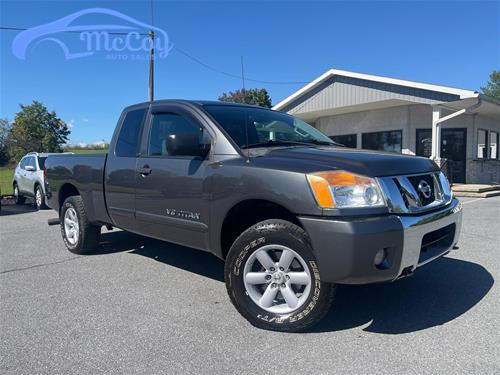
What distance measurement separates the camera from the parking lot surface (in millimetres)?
2703

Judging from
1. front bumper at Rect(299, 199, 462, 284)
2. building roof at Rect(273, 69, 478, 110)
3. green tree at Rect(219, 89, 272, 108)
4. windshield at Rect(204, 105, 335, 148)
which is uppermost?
green tree at Rect(219, 89, 272, 108)

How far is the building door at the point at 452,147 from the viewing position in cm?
1582

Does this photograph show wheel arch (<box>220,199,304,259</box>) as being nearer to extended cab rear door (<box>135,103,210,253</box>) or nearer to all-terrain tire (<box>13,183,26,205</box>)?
extended cab rear door (<box>135,103,210,253</box>)

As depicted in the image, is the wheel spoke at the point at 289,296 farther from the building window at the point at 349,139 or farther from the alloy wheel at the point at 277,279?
the building window at the point at 349,139

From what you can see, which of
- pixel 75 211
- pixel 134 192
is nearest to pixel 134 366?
pixel 134 192

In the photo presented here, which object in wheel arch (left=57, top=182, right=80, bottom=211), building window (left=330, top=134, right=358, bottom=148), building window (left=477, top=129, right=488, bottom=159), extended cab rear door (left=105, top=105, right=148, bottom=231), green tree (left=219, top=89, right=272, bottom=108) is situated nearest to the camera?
extended cab rear door (left=105, top=105, right=148, bottom=231)

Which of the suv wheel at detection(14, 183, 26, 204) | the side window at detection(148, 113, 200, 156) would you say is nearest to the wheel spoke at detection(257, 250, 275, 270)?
the side window at detection(148, 113, 200, 156)

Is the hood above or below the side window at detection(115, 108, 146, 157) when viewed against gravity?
below

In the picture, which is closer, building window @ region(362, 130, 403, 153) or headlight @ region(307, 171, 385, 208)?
headlight @ region(307, 171, 385, 208)

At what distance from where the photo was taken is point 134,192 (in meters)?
4.44

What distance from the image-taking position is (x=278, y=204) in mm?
3125

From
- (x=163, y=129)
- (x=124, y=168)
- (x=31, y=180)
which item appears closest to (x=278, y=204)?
(x=163, y=129)

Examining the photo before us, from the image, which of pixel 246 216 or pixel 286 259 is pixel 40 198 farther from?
pixel 286 259

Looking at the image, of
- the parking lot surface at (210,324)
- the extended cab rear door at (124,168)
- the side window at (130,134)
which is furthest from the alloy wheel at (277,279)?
the side window at (130,134)
